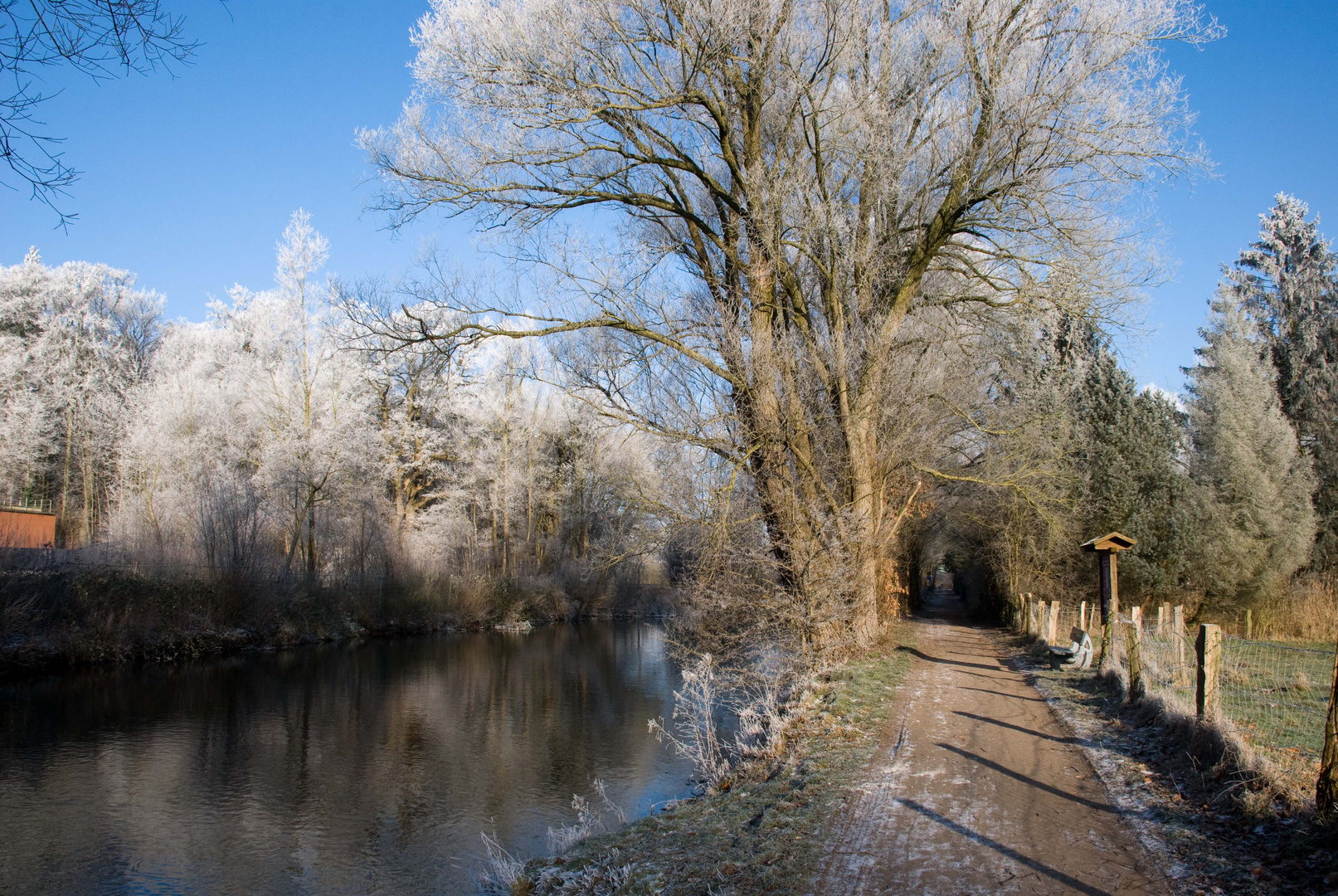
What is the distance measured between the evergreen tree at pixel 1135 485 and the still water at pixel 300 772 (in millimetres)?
12711

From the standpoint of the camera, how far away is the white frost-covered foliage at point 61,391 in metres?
28.5

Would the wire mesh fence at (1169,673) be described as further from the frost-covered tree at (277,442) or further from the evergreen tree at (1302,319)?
the frost-covered tree at (277,442)

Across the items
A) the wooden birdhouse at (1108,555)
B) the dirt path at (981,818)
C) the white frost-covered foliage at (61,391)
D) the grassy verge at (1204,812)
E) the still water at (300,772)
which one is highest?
the white frost-covered foliage at (61,391)

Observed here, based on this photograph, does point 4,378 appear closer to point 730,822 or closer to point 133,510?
point 133,510

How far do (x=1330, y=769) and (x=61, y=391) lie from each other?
37072 millimetres

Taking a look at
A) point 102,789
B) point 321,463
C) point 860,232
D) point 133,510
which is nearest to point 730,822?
point 102,789

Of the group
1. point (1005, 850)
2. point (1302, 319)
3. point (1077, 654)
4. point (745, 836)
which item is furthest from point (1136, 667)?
point (1302, 319)

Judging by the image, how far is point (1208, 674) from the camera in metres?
6.34

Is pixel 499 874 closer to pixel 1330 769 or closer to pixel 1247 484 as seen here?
pixel 1330 769

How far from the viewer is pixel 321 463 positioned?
961 inches

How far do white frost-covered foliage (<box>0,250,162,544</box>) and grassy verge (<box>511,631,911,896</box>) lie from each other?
27.9 metres

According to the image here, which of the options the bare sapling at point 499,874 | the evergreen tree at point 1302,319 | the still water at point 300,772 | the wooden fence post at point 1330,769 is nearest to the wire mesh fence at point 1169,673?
the wooden fence post at point 1330,769

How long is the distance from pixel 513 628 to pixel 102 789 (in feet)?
66.1

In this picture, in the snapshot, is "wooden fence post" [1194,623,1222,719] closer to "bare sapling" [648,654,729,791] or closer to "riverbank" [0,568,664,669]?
"bare sapling" [648,654,729,791]
